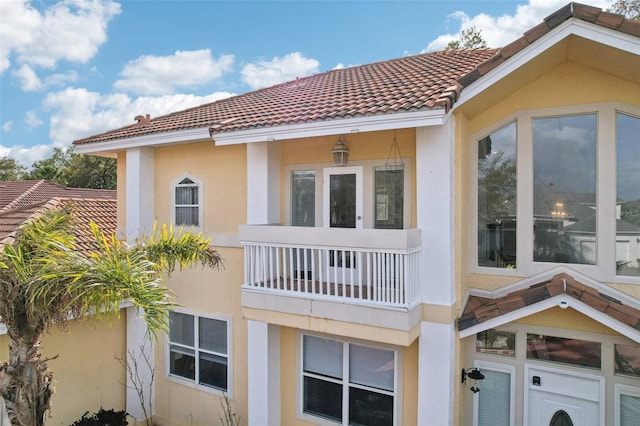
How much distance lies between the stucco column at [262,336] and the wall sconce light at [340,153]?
161 centimetres

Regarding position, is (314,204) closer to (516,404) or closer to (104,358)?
(516,404)

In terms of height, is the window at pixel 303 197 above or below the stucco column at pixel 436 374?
above

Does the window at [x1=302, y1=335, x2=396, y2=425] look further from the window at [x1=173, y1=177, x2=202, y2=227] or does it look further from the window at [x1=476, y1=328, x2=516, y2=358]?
the window at [x1=173, y1=177, x2=202, y2=227]

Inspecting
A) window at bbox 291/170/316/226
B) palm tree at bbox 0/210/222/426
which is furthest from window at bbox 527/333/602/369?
palm tree at bbox 0/210/222/426

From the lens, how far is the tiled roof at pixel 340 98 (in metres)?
6.75

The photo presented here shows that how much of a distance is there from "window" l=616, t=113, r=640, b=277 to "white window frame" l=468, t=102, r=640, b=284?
0.31ft

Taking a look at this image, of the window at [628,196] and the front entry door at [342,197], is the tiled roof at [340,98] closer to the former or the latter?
the front entry door at [342,197]

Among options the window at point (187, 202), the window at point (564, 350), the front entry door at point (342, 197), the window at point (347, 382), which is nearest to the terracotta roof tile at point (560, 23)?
the front entry door at point (342, 197)

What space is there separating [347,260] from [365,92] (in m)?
3.87

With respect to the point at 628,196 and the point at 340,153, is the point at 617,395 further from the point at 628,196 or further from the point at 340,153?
the point at 340,153

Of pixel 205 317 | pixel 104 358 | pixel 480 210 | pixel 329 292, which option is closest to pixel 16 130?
pixel 104 358

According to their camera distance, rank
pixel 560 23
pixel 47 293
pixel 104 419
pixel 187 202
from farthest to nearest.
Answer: pixel 187 202 → pixel 104 419 → pixel 560 23 → pixel 47 293

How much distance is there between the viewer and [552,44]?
600cm

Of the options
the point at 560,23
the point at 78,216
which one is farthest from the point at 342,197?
the point at 78,216
